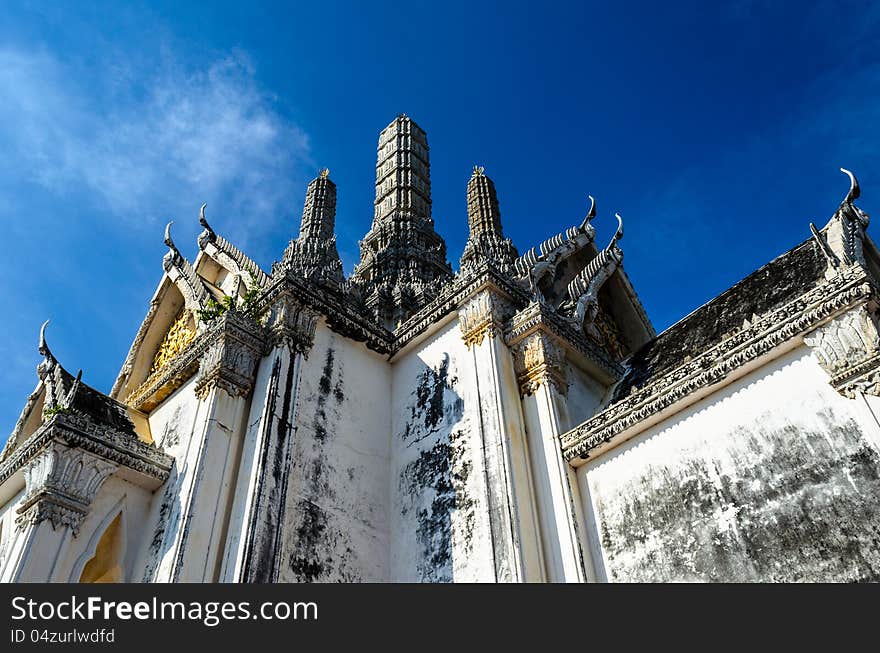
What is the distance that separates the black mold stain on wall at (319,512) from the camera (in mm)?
9297

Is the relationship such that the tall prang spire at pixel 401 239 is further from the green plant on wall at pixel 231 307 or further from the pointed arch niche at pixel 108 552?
the pointed arch niche at pixel 108 552

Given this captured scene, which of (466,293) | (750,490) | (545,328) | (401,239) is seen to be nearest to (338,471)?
(466,293)

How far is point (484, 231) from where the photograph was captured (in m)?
15.5

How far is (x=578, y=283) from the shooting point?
14656mm

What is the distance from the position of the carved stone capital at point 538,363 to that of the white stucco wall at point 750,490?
1600 mm

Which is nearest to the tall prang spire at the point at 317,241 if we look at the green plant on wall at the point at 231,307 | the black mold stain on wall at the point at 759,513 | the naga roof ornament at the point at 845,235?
the green plant on wall at the point at 231,307

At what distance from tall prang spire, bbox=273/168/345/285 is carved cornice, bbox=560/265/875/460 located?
578 cm

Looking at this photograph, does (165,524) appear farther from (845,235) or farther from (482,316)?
(845,235)

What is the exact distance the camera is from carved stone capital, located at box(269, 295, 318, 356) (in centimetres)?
1123

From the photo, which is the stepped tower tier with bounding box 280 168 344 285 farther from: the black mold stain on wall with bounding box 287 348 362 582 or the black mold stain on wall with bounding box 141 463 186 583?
the black mold stain on wall with bounding box 141 463 186 583

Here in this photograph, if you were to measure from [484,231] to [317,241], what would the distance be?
376 cm

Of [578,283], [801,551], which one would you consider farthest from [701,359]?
[578,283]
